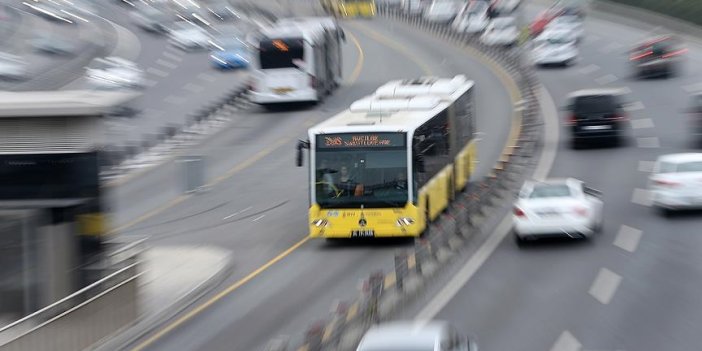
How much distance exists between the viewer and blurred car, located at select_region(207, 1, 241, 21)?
95.4 meters

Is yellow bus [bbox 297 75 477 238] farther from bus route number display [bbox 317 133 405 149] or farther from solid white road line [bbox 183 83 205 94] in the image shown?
A: solid white road line [bbox 183 83 205 94]

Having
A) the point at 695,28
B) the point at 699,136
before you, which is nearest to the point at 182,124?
the point at 699,136

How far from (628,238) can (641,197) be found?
18.6 feet

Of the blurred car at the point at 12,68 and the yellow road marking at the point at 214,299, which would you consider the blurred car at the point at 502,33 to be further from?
the yellow road marking at the point at 214,299

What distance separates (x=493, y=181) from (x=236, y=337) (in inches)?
497

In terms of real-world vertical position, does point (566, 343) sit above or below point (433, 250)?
below

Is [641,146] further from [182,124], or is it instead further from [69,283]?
[69,283]

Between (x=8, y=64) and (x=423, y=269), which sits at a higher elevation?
(x=8, y=64)

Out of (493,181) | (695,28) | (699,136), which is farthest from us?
(695,28)

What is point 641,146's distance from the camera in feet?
136

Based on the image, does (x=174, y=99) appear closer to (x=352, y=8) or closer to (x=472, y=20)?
(x=472, y=20)

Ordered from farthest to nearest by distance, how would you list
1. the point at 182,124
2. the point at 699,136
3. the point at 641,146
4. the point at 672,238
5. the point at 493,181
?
the point at 182,124, the point at 641,146, the point at 699,136, the point at 493,181, the point at 672,238

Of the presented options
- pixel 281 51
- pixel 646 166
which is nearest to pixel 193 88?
pixel 281 51

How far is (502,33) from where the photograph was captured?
72375 mm
